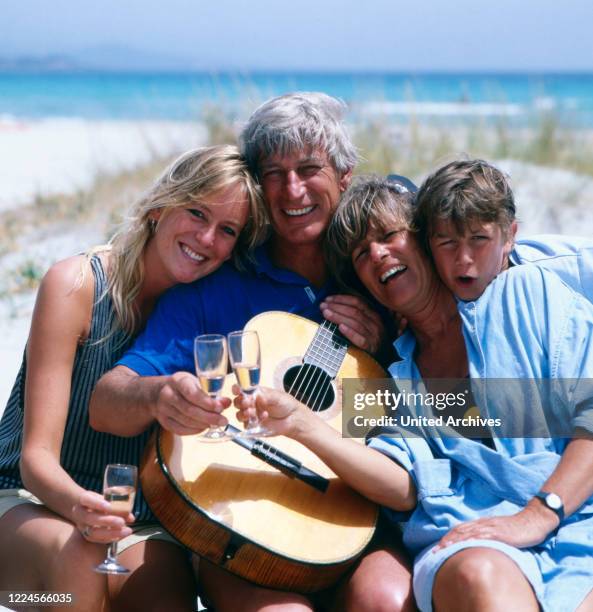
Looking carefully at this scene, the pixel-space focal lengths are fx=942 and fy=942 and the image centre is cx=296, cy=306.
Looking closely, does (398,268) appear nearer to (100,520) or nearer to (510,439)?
(510,439)

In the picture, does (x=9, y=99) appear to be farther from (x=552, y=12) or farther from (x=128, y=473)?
(x=552, y=12)

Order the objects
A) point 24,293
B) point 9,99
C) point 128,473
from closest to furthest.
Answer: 1. point 128,473
2. point 24,293
3. point 9,99

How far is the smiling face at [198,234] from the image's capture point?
339cm

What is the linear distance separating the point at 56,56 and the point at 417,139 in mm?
68515

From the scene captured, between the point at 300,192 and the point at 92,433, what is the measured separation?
3.82 feet

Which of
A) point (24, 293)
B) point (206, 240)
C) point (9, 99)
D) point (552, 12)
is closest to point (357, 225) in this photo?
point (206, 240)

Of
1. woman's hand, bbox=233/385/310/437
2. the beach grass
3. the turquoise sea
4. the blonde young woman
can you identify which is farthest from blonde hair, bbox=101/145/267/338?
the turquoise sea

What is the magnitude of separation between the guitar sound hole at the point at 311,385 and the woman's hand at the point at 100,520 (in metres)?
0.85

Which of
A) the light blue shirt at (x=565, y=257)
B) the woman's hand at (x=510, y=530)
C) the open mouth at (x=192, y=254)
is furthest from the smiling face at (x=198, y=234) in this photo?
the woman's hand at (x=510, y=530)

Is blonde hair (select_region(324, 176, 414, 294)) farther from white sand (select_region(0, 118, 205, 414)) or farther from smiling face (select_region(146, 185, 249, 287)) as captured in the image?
white sand (select_region(0, 118, 205, 414))

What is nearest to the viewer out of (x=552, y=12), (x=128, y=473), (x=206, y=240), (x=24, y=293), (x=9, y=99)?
(x=128, y=473)

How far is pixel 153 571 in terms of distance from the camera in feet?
10.3

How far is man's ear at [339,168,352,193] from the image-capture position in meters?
3.71

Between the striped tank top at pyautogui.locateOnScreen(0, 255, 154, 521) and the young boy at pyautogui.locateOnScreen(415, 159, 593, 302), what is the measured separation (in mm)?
1187
